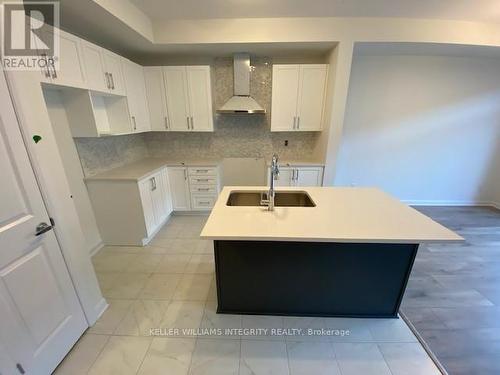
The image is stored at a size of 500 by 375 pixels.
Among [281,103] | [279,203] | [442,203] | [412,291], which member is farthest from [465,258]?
[281,103]

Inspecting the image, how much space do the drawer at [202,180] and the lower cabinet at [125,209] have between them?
604 mm

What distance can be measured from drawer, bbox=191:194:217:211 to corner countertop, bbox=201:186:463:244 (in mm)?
1647

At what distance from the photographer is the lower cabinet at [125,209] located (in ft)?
8.17

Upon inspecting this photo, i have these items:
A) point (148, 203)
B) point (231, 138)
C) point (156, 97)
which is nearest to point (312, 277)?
point (148, 203)

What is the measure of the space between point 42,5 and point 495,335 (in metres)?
4.68

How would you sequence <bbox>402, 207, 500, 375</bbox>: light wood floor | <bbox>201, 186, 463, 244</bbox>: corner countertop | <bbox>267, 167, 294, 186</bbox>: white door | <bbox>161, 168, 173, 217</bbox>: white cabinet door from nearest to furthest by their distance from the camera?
<bbox>201, 186, 463, 244</bbox>: corner countertop
<bbox>402, 207, 500, 375</bbox>: light wood floor
<bbox>161, 168, 173, 217</bbox>: white cabinet door
<bbox>267, 167, 294, 186</bbox>: white door

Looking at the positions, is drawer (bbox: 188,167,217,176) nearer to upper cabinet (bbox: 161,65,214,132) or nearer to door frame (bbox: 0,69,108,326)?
upper cabinet (bbox: 161,65,214,132)

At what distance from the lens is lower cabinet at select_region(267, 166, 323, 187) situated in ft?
10.7

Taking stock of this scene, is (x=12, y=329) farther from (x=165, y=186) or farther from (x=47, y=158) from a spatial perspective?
(x=165, y=186)

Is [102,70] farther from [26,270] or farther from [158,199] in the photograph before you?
[26,270]

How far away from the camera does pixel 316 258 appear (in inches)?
61.3

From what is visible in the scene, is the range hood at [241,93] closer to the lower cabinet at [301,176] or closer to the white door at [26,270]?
the lower cabinet at [301,176]

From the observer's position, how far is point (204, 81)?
315cm

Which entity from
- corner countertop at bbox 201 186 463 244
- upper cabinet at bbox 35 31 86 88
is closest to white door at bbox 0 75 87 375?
upper cabinet at bbox 35 31 86 88
